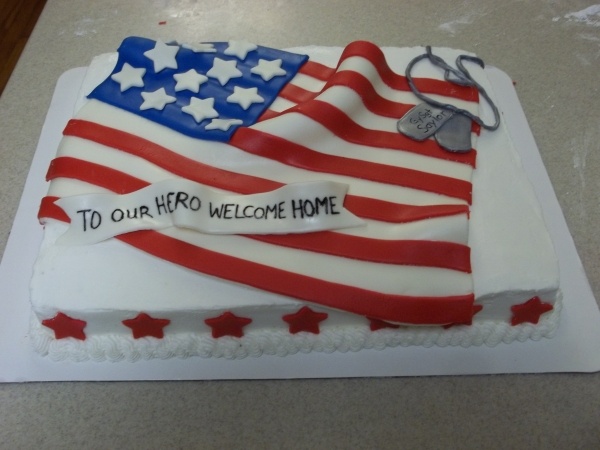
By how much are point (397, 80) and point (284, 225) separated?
0.74 meters

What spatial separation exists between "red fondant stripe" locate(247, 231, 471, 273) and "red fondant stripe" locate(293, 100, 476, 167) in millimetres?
350

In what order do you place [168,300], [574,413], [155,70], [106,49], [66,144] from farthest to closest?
[106,49], [155,70], [66,144], [574,413], [168,300]

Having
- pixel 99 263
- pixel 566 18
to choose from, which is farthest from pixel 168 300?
pixel 566 18

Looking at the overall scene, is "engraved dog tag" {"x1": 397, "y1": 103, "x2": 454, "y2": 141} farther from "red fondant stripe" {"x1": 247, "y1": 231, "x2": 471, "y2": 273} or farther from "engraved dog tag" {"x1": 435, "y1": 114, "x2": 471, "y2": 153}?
"red fondant stripe" {"x1": 247, "y1": 231, "x2": 471, "y2": 273}

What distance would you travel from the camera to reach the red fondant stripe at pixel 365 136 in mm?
1801

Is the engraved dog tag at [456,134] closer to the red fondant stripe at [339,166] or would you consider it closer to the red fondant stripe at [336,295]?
the red fondant stripe at [339,166]

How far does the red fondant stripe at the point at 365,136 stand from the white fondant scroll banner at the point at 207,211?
0.23 metres

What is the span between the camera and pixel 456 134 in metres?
1.87

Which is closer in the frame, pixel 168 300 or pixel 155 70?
pixel 168 300

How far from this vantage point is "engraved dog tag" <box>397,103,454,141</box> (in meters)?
1.86

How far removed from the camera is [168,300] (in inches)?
62.4

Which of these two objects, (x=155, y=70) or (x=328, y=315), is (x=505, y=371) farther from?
(x=155, y=70)

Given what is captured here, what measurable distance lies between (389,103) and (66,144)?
103 cm

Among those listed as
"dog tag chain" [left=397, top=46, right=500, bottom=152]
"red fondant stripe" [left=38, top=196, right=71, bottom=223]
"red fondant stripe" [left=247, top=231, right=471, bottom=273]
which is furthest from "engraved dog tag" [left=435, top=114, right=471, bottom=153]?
"red fondant stripe" [left=38, top=196, right=71, bottom=223]
